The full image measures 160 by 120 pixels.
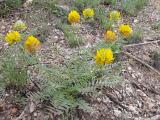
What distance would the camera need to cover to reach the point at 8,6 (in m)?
5.07

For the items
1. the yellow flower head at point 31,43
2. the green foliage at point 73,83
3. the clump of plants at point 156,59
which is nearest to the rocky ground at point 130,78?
the clump of plants at point 156,59

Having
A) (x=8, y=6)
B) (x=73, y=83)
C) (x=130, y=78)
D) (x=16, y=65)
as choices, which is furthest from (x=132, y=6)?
(x=16, y=65)

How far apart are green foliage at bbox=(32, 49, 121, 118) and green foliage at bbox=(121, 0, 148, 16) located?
2.06 meters

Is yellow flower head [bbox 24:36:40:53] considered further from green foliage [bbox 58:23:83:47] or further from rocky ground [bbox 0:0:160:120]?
green foliage [bbox 58:23:83:47]

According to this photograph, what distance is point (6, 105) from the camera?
141 inches

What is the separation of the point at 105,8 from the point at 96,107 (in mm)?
2207

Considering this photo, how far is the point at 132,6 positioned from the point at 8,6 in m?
1.84

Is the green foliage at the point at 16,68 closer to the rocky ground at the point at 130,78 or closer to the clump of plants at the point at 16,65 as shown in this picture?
the clump of plants at the point at 16,65

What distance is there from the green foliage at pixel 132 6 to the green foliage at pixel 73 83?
81.2 inches

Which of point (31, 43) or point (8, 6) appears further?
point (8, 6)

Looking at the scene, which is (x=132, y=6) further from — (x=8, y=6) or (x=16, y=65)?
(x=16, y=65)

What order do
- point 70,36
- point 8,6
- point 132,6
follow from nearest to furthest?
Result: point 70,36, point 8,6, point 132,6

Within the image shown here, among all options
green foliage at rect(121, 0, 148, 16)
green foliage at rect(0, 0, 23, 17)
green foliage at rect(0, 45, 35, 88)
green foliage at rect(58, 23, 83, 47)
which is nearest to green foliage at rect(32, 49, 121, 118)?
green foliage at rect(0, 45, 35, 88)

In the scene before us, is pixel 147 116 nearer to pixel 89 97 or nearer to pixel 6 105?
pixel 89 97
